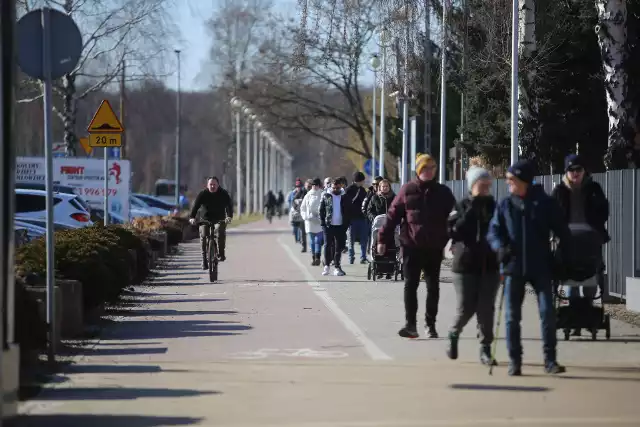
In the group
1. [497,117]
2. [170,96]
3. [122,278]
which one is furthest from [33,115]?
[122,278]

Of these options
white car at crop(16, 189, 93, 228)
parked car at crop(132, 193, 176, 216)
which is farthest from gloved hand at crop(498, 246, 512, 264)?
parked car at crop(132, 193, 176, 216)

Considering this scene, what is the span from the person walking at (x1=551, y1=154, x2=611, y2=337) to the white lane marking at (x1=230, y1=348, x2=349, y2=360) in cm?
244

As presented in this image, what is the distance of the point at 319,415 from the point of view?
30.9 feet

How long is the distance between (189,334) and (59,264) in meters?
1.68

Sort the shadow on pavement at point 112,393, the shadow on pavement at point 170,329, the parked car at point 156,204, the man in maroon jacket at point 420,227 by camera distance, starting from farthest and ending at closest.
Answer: the parked car at point 156,204, the shadow on pavement at point 170,329, the man in maroon jacket at point 420,227, the shadow on pavement at point 112,393

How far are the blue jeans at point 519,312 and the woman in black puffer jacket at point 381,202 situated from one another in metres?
13.5

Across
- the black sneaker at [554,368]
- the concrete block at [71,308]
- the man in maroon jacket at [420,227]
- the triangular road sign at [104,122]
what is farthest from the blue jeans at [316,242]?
the black sneaker at [554,368]

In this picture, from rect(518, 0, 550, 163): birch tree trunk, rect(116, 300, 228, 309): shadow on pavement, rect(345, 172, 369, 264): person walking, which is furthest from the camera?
rect(345, 172, 369, 264): person walking

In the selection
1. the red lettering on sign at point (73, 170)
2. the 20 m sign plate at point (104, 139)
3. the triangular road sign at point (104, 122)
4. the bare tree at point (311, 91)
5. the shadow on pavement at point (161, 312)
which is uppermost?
the bare tree at point (311, 91)

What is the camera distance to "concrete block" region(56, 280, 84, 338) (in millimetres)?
14414

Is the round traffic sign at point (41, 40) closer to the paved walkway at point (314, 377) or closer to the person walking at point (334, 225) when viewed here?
the paved walkway at point (314, 377)

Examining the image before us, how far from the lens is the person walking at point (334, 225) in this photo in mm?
25703

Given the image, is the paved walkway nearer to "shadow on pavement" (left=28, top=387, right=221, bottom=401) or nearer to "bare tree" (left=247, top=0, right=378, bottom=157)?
"shadow on pavement" (left=28, top=387, right=221, bottom=401)

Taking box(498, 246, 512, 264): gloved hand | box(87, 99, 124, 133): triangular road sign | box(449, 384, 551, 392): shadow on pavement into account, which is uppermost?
box(87, 99, 124, 133): triangular road sign
